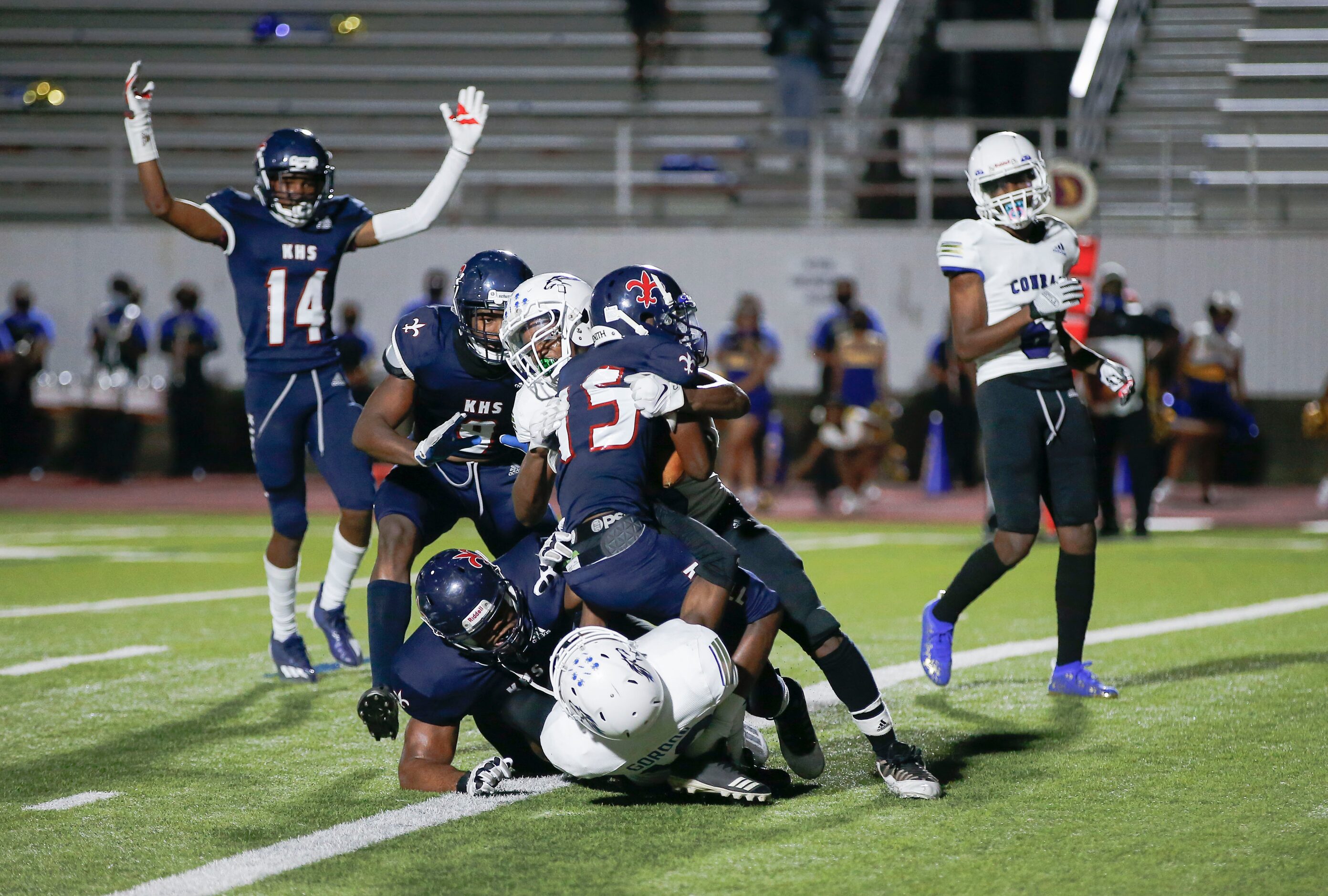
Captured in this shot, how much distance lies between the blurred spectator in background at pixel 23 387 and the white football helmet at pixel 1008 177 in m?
12.2

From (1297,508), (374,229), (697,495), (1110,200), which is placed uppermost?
(1110,200)

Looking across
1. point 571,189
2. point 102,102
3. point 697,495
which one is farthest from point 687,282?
point 697,495

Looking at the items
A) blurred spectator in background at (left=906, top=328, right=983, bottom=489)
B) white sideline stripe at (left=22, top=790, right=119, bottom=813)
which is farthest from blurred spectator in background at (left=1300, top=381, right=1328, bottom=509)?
white sideline stripe at (left=22, top=790, right=119, bottom=813)

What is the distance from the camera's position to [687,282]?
16.5 meters

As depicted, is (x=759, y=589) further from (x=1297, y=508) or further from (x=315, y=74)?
(x=315, y=74)

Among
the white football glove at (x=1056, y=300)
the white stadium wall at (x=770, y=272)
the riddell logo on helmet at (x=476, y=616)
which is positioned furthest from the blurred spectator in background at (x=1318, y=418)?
the riddell logo on helmet at (x=476, y=616)

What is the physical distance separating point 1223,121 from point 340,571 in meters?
14.5

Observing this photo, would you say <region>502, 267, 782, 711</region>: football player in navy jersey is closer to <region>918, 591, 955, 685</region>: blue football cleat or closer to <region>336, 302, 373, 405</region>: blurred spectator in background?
<region>918, 591, 955, 685</region>: blue football cleat

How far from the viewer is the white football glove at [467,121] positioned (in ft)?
20.8

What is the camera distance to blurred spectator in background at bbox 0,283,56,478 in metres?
15.5

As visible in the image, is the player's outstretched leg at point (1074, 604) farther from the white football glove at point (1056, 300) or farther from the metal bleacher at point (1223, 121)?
the metal bleacher at point (1223, 121)

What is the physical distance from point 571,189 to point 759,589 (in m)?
13.8

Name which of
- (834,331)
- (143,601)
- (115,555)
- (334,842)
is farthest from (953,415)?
(334,842)

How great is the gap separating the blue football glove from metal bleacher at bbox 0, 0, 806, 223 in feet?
39.5
